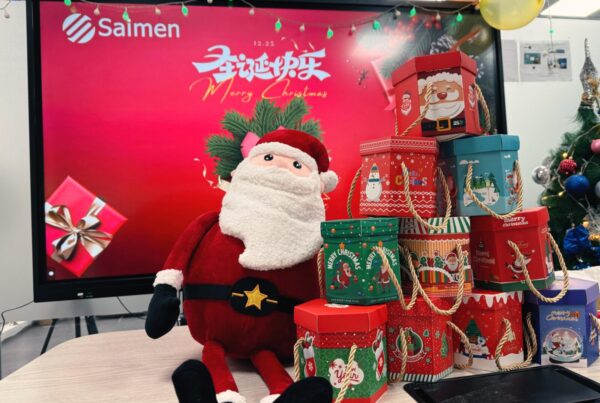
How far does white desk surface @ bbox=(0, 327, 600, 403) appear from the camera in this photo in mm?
694

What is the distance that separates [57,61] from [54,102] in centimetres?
12

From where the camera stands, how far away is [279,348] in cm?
80

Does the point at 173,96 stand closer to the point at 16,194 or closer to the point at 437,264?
the point at 16,194

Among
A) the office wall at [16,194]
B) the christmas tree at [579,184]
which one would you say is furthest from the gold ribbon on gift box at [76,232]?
the christmas tree at [579,184]

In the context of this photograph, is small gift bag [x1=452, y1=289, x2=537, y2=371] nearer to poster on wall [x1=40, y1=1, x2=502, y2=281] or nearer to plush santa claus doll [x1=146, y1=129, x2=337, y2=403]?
plush santa claus doll [x1=146, y1=129, x2=337, y2=403]

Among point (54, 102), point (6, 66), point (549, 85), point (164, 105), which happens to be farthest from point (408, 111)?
point (549, 85)

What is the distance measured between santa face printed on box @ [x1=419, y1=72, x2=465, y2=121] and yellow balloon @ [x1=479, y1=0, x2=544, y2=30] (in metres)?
0.74

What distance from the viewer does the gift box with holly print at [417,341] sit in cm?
70

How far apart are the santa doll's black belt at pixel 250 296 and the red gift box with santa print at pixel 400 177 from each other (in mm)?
232

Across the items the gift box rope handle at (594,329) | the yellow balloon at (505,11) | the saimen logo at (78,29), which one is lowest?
→ the gift box rope handle at (594,329)

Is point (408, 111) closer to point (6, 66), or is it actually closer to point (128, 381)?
point (128, 381)

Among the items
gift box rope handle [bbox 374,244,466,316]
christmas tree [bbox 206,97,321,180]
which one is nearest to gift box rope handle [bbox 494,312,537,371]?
gift box rope handle [bbox 374,244,466,316]

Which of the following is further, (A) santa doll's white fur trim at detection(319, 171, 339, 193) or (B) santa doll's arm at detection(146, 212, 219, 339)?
(A) santa doll's white fur trim at detection(319, 171, 339, 193)

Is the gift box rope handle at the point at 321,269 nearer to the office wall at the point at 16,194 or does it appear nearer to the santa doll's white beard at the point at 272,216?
the santa doll's white beard at the point at 272,216
